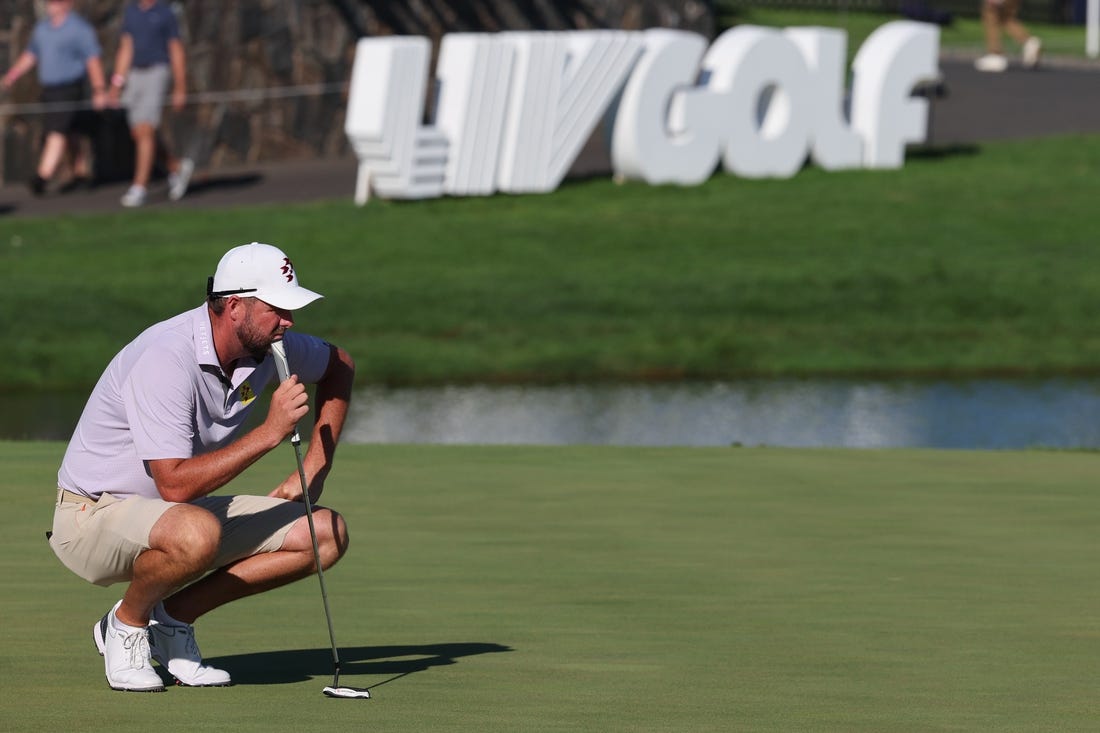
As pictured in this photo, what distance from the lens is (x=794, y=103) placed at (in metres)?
27.2

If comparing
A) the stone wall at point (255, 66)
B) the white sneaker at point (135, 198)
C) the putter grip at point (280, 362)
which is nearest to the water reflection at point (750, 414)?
the white sneaker at point (135, 198)

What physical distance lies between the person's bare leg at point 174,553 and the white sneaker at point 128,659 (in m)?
0.08

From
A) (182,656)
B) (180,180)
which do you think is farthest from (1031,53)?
(182,656)

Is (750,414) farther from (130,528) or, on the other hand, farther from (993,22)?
(993,22)

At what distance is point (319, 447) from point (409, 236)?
1613 centimetres

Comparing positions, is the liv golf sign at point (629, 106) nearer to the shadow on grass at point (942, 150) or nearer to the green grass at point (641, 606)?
the shadow on grass at point (942, 150)

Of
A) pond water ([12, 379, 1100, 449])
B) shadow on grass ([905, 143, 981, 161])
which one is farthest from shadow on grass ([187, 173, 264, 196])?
shadow on grass ([905, 143, 981, 161])

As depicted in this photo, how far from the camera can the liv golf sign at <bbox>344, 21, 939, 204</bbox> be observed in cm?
2428

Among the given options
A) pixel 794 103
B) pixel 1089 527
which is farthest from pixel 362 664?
pixel 794 103

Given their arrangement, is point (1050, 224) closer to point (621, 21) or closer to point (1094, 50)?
point (621, 21)

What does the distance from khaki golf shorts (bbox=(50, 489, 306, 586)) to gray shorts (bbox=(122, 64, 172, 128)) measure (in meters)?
16.6

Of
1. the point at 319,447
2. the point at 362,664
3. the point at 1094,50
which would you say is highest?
the point at 319,447

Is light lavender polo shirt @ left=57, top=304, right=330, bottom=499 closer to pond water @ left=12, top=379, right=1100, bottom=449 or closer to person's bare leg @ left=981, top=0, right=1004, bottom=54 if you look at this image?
pond water @ left=12, top=379, right=1100, bottom=449

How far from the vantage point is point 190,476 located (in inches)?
261
